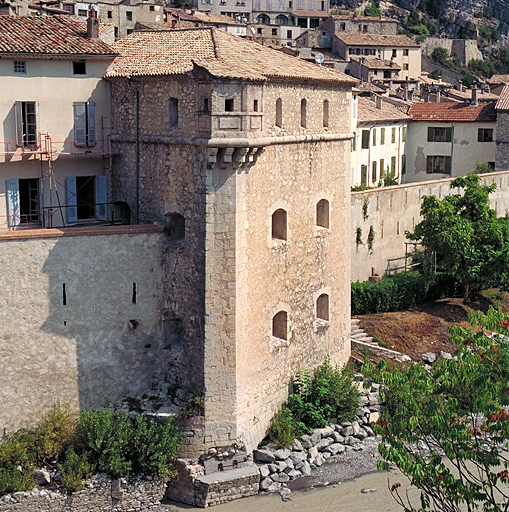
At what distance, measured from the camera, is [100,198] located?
91.9ft

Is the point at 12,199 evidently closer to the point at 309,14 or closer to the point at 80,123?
the point at 80,123

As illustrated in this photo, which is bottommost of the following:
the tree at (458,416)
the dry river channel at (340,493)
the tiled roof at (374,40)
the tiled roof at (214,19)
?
the dry river channel at (340,493)

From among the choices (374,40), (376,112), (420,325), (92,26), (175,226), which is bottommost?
(420,325)

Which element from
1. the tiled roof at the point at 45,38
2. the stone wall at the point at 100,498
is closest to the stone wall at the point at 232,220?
the tiled roof at the point at 45,38

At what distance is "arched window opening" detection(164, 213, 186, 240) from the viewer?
2586cm

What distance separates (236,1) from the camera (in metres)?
96.2

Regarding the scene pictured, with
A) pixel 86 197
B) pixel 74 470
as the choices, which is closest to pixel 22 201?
pixel 86 197

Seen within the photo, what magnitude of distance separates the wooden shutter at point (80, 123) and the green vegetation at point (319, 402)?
874 centimetres

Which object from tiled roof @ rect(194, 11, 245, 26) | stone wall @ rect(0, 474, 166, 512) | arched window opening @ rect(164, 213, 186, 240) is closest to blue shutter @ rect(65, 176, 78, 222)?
arched window opening @ rect(164, 213, 186, 240)

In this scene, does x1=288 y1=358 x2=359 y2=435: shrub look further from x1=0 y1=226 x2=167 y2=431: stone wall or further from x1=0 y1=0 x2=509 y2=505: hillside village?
x1=0 y1=226 x2=167 y2=431: stone wall

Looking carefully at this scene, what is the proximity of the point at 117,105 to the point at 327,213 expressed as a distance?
6.79m

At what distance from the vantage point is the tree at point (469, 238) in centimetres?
3631

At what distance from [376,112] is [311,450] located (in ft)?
88.6

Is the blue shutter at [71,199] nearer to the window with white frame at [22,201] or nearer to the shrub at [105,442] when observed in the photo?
the window with white frame at [22,201]
